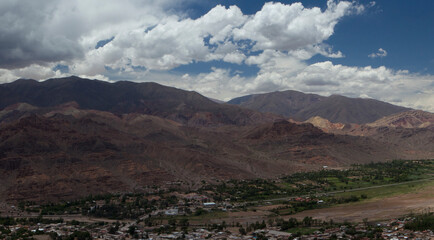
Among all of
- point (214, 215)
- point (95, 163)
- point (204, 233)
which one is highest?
point (95, 163)

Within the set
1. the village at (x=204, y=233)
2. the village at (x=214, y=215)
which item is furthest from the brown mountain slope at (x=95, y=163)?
the village at (x=204, y=233)

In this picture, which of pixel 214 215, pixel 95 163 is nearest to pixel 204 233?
pixel 214 215

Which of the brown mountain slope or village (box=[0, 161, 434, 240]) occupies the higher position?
the brown mountain slope

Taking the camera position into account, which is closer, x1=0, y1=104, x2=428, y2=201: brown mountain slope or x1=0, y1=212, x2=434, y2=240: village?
x1=0, y1=212, x2=434, y2=240: village

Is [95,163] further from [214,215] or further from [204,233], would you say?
[204,233]

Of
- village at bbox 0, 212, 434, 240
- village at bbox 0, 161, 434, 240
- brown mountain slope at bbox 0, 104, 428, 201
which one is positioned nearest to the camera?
village at bbox 0, 212, 434, 240

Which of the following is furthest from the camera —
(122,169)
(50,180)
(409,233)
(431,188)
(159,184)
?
(122,169)

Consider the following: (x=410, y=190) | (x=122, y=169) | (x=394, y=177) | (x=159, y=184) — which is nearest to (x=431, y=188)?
(x=410, y=190)

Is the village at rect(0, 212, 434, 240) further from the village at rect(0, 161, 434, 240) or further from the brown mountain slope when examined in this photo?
the brown mountain slope

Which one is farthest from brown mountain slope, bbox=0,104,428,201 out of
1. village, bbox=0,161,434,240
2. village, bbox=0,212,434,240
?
village, bbox=0,212,434,240

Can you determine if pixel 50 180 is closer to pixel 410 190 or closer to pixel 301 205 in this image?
pixel 301 205

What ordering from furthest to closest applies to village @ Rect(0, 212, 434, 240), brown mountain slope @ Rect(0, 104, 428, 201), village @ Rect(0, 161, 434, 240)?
brown mountain slope @ Rect(0, 104, 428, 201) < village @ Rect(0, 161, 434, 240) < village @ Rect(0, 212, 434, 240)
